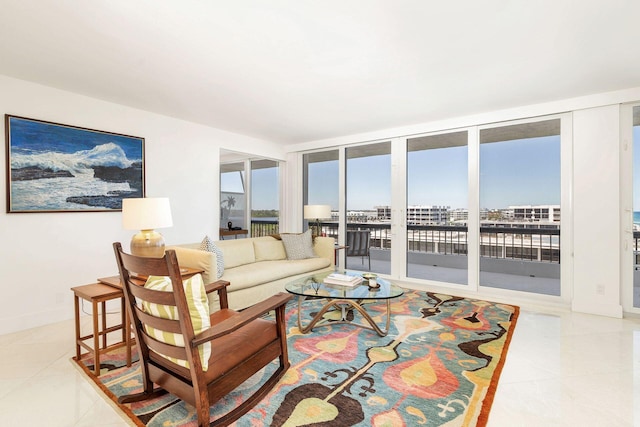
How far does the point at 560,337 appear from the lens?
2873mm

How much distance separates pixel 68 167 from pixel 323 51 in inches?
116

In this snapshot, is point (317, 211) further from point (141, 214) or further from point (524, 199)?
point (524, 199)

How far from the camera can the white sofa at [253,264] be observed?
3.17 meters

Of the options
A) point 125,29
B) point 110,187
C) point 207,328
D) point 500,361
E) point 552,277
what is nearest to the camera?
point 207,328

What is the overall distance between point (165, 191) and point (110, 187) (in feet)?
2.20

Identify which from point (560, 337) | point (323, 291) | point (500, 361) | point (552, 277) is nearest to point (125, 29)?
point (323, 291)

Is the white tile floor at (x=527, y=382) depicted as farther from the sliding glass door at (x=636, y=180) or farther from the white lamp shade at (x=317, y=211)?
the white lamp shade at (x=317, y=211)

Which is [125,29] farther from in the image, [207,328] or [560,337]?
[560,337]

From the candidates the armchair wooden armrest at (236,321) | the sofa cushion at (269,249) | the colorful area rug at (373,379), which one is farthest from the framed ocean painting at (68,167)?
the armchair wooden armrest at (236,321)

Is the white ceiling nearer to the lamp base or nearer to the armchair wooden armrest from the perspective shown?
the lamp base

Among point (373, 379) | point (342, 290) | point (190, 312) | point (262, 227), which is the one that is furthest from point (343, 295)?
point (262, 227)

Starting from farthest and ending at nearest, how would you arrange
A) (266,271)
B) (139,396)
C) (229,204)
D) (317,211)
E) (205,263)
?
(229,204), (317,211), (266,271), (205,263), (139,396)

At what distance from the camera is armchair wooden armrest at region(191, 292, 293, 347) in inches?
58.4

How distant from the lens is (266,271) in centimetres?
370
